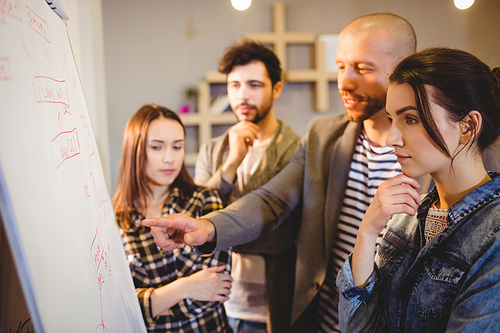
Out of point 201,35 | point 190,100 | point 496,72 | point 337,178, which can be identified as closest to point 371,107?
point 337,178

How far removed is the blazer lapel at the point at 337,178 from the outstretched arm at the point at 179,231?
447mm

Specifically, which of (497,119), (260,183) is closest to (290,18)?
(260,183)

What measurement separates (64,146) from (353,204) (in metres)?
1.01

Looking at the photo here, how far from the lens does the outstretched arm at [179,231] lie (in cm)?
108

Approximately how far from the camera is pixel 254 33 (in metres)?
3.21

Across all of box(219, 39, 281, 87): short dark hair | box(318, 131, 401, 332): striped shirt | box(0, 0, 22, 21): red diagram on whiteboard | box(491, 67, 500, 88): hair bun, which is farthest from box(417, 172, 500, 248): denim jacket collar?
box(219, 39, 281, 87): short dark hair

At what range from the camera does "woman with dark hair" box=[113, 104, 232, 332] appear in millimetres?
1284

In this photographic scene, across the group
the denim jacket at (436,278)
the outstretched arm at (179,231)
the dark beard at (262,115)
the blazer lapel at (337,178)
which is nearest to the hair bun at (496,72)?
the denim jacket at (436,278)

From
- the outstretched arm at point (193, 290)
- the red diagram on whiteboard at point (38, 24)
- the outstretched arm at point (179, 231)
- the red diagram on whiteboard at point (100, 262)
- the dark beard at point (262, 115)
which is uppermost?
the red diagram on whiteboard at point (38, 24)

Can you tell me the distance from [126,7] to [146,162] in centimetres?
227

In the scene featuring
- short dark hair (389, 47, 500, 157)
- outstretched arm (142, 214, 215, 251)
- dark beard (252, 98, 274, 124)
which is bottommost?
outstretched arm (142, 214, 215, 251)

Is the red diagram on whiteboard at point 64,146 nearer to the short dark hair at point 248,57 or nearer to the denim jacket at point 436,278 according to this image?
the denim jacket at point 436,278

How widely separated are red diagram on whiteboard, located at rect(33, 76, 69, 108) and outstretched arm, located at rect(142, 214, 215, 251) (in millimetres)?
419

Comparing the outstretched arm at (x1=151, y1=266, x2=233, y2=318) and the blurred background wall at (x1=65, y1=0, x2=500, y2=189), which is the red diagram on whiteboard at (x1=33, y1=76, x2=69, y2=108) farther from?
the blurred background wall at (x1=65, y1=0, x2=500, y2=189)
